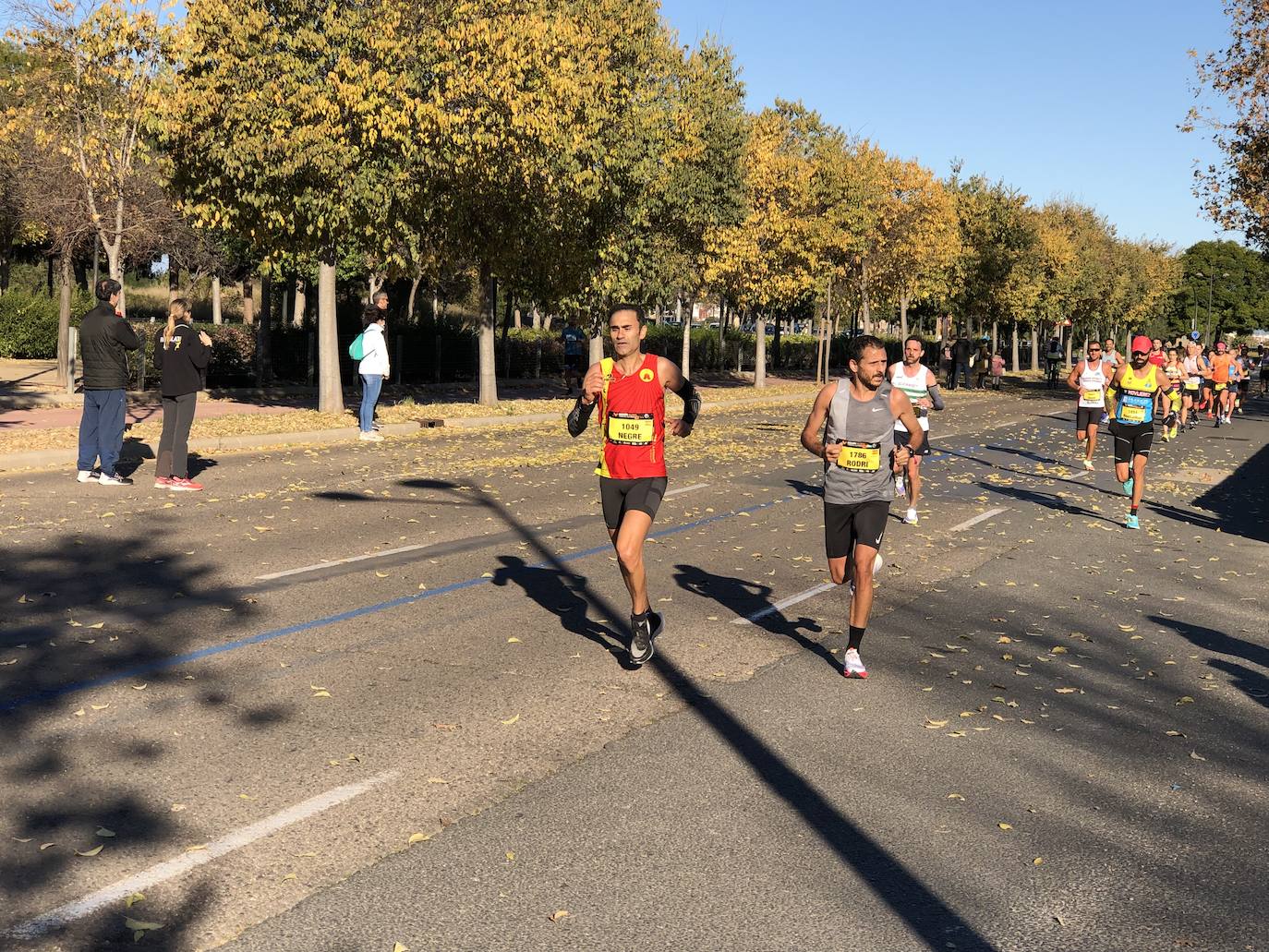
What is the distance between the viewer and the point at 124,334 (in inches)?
499

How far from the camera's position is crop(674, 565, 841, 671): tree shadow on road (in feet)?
25.3

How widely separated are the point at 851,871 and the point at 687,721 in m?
1.75

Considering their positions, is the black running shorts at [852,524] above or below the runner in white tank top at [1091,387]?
below

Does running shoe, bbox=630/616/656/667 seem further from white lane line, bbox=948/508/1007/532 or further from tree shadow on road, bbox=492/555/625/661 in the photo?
white lane line, bbox=948/508/1007/532

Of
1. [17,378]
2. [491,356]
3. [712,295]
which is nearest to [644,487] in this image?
[491,356]

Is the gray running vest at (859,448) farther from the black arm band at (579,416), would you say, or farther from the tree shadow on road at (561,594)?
the tree shadow on road at (561,594)

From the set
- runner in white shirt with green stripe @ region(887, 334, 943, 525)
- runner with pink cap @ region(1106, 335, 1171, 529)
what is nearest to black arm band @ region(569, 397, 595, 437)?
runner in white shirt with green stripe @ region(887, 334, 943, 525)

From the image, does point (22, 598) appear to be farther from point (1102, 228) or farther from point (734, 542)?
point (1102, 228)

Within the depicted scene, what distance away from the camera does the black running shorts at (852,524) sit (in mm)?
7227

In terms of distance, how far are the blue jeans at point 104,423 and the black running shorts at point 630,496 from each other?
790cm

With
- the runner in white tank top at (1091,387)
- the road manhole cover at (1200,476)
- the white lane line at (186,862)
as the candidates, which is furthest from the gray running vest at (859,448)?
the road manhole cover at (1200,476)

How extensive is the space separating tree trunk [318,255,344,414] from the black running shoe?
16870 millimetres

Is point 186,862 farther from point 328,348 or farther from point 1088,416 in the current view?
point 328,348

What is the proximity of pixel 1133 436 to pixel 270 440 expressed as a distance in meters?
11.9
